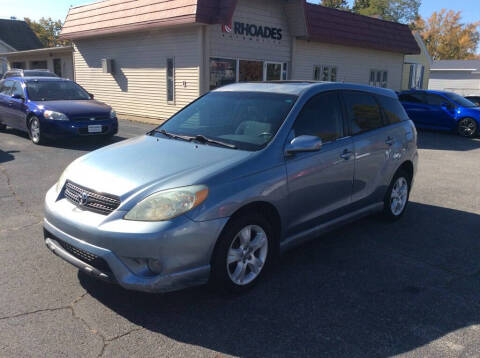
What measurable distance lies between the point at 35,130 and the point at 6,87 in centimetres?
236

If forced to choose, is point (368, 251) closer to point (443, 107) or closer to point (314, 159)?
point (314, 159)

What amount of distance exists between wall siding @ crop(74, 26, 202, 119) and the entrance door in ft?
10.3

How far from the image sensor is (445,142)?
14305 mm

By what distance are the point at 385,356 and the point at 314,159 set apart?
73.6 inches

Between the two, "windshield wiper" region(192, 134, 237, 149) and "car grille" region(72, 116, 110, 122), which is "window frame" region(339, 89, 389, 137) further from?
"car grille" region(72, 116, 110, 122)

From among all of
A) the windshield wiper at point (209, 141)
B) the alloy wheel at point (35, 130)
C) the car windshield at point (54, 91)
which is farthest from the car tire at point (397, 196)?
the car windshield at point (54, 91)

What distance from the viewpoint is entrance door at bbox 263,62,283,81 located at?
54.1ft

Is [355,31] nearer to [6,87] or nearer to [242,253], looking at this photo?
[6,87]

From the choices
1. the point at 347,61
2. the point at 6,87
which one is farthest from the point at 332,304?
the point at 347,61

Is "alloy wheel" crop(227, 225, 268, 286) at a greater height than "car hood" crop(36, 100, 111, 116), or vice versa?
"car hood" crop(36, 100, 111, 116)

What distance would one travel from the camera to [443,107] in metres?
16.0

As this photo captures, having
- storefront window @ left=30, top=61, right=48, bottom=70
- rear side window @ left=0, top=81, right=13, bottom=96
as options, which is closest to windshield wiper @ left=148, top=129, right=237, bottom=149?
rear side window @ left=0, top=81, right=13, bottom=96

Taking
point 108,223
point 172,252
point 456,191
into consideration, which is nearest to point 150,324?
point 172,252

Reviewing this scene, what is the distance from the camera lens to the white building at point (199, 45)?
14.5 m
